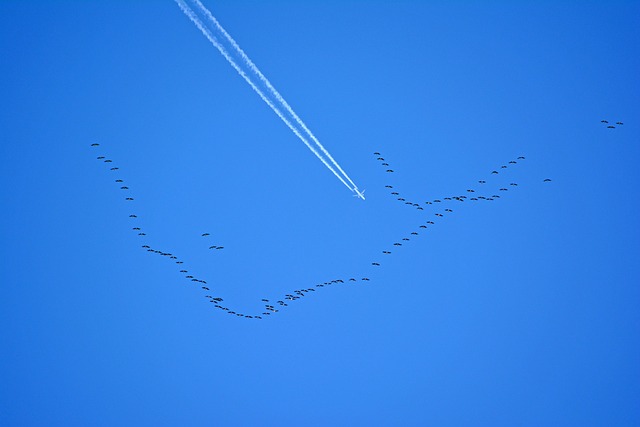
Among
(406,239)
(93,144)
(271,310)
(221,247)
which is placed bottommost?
(271,310)

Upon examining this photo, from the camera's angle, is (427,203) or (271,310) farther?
(427,203)

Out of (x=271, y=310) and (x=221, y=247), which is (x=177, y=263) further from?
(x=271, y=310)

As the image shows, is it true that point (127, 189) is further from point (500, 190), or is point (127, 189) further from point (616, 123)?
point (616, 123)

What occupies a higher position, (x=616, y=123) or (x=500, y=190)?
(x=616, y=123)

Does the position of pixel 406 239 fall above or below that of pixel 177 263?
above

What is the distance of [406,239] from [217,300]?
9.52 meters

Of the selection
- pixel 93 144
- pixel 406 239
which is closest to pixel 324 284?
pixel 406 239

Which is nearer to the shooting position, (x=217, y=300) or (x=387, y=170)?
(x=217, y=300)

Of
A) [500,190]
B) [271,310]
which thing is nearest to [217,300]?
[271,310]

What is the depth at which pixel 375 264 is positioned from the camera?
30078mm

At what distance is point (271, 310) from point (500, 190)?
41.8 feet

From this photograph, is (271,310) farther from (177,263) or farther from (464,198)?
(464,198)

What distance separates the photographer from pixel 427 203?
103ft

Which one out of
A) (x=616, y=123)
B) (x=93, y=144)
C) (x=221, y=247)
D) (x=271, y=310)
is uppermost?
(x=616, y=123)
